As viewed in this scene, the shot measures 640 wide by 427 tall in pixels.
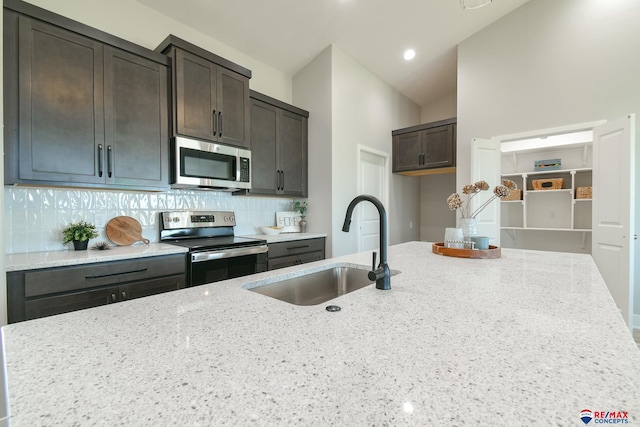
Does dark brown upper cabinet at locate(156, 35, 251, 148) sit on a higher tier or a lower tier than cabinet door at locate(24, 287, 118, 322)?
higher

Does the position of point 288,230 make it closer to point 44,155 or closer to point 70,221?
point 70,221

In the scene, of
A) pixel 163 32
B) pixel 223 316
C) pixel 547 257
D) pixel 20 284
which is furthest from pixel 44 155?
pixel 547 257

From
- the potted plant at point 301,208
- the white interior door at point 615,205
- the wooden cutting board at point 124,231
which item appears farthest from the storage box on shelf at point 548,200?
the wooden cutting board at point 124,231

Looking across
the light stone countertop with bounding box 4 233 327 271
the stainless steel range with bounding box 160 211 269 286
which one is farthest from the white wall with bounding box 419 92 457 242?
the light stone countertop with bounding box 4 233 327 271

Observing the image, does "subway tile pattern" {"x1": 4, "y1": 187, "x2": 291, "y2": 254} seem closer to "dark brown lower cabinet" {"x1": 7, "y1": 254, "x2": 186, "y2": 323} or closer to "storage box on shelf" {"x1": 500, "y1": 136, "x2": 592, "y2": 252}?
"dark brown lower cabinet" {"x1": 7, "y1": 254, "x2": 186, "y2": 323}

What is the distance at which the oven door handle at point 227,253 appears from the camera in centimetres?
222

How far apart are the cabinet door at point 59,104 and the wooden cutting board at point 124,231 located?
0.45 meters

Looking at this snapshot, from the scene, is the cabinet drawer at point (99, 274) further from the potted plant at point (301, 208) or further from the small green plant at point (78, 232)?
the potted plant at point (301, 208)

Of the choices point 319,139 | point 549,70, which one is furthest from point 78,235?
point 549,70

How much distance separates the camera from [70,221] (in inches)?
86.1

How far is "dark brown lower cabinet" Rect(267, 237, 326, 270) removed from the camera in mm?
2874

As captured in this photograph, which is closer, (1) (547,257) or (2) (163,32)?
(1) (547,257)

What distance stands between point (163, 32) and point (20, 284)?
2.40m

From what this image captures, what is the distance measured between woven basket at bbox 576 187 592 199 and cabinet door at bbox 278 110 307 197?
10.9 feet
